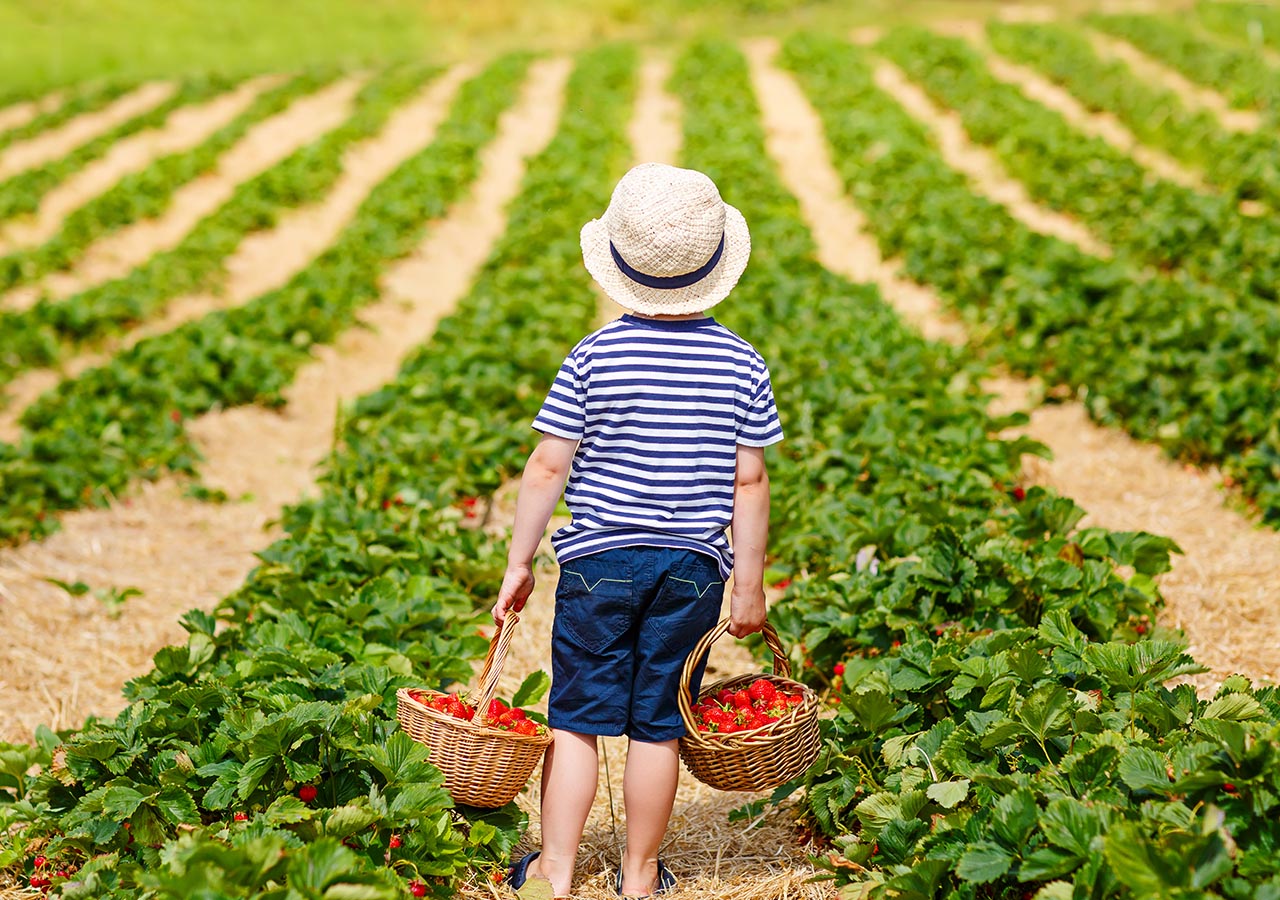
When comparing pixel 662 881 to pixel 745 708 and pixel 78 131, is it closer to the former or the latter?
pixel 745 708

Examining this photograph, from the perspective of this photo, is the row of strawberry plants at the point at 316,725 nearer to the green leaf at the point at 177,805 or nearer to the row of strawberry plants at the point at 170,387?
the green leaf at the point at 177,805

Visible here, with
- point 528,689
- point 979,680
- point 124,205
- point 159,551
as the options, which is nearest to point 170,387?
point 159,551

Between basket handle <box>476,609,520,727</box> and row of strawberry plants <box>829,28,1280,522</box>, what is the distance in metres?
4.45

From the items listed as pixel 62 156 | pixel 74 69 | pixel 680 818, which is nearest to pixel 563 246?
pixel 680 818

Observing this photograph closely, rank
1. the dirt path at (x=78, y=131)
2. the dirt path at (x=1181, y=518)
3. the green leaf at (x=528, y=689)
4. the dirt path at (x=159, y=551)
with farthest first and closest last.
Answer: the dirt path at (x=78, y=131)
the dirt path at (x=159, y=551)
the dirt path at (x=1181, y=518)
the green leaf at (x=528, y=689)

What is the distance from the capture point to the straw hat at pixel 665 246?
3.08 meters

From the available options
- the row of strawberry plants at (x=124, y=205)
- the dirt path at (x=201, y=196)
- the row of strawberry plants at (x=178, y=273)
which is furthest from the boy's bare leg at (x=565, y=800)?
the row of strawberry plants at (x=124, y=205)

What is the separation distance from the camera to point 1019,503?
4.99 metres

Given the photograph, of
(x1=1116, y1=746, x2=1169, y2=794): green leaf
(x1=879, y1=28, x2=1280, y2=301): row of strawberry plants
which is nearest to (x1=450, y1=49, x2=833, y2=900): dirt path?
(x1=1116, y1=746, x2=1169, y2=794): green leaf

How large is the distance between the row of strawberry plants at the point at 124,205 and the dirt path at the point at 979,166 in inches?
416

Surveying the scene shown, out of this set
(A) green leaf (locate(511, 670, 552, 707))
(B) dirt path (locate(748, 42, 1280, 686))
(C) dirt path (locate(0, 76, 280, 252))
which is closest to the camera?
(A) green leaf (locate(511, 670, 552, 707))

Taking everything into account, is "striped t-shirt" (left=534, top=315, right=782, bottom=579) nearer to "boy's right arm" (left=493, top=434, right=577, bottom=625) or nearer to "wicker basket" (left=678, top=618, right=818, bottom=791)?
"boy's right arm" (left=493, top=434, right=577, bottom=625)

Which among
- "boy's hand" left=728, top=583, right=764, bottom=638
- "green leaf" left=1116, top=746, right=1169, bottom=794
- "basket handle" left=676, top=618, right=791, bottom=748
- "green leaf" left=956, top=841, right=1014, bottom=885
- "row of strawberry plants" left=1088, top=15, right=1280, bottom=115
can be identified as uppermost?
"boy's hand" left=728, top=583, right=764, bottom=638

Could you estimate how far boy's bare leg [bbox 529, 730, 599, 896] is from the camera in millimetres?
3250
